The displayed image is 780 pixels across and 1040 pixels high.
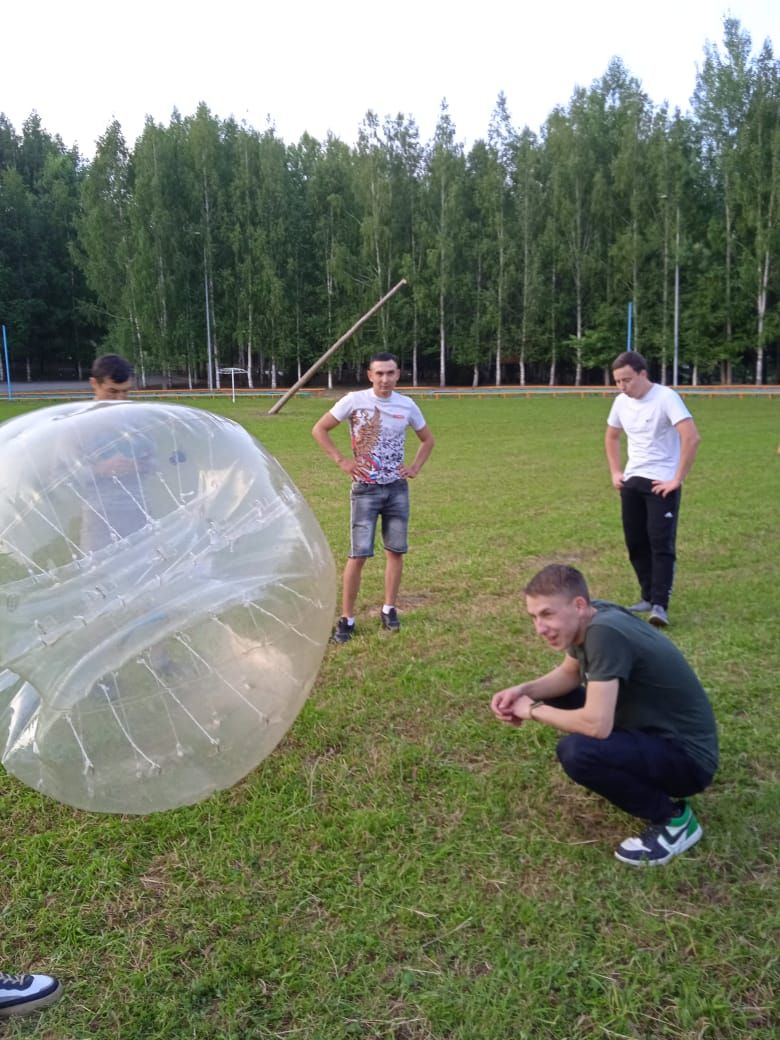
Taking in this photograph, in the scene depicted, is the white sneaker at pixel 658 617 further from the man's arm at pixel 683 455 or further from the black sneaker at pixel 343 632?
the black sneaker at pixel 343 632

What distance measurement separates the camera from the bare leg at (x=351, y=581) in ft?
17.5

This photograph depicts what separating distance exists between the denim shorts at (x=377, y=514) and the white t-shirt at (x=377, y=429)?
7 cm

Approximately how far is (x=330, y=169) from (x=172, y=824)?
155 ft

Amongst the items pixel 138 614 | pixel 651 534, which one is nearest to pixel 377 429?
pixel 651 534

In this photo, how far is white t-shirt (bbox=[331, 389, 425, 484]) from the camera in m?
5.38

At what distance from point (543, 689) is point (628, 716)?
0.33 meters

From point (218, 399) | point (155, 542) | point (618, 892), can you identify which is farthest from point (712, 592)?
point (218, 399)

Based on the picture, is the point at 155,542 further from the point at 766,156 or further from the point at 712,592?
the point at 766,156

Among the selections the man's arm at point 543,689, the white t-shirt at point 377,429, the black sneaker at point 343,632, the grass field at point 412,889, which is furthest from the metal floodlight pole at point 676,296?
the man's arm at point 543,689

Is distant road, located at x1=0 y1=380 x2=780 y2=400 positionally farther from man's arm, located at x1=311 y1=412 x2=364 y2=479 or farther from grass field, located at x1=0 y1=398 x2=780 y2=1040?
grass field, located at x1=0 y1=398 x2=780 y2=1040


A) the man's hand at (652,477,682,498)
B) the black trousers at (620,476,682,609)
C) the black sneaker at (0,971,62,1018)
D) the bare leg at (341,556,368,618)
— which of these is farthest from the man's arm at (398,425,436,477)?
the black sneaker at (0,971,62,1018)

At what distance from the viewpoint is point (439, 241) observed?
42500mm

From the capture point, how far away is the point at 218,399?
36.9m

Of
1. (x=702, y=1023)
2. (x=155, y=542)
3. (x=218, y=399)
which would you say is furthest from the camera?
(x=218, y=399)
